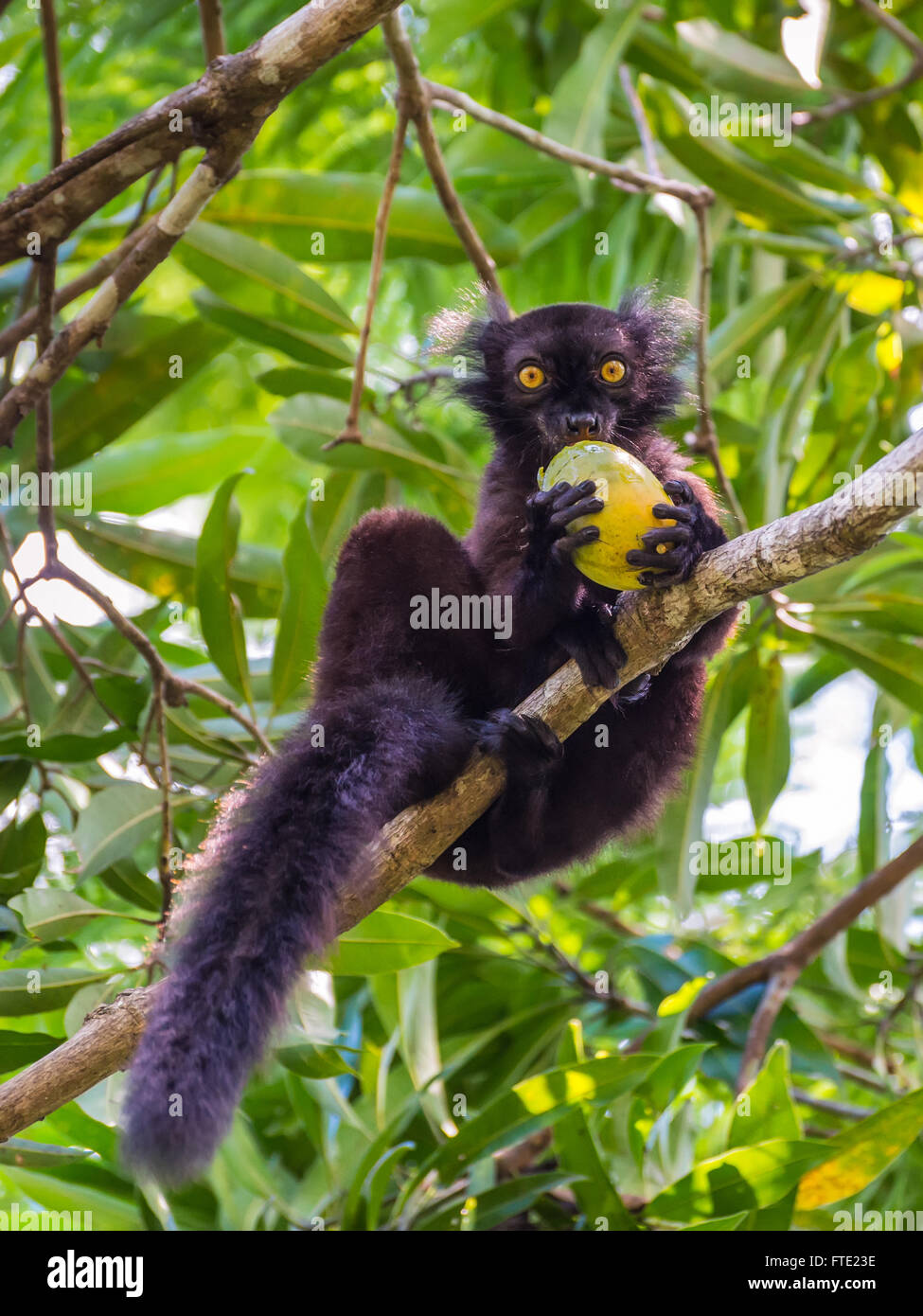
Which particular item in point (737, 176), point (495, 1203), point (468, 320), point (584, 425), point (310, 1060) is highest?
point (737, 176)

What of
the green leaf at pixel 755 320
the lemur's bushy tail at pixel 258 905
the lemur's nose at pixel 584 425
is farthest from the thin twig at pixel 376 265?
the green leaf at pixel 755 320

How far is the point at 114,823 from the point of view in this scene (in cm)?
384

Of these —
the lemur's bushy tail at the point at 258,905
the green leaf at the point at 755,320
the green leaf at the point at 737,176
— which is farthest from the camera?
the green leaf at the point at 755,320

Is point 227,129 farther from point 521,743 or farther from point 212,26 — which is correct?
point 521,743

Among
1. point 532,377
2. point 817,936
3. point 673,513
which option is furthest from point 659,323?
point 817,936

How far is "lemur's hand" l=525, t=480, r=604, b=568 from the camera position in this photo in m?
3.03

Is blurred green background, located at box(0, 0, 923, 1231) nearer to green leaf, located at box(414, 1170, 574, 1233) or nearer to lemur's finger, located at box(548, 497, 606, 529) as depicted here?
green leaf, located at box(414, 1170, 574, 1233)

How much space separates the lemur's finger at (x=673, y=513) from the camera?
298cm

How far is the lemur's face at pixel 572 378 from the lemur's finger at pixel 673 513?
2.05ft

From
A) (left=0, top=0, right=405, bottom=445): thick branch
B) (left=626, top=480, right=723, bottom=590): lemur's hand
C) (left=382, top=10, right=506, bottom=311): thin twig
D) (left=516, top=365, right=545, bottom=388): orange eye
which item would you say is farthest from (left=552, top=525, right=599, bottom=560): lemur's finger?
(left=382, top=10, right=506, bottom=311): thin twig

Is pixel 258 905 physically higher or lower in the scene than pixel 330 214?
lower

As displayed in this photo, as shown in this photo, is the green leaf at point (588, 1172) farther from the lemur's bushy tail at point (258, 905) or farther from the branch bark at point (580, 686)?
the lemur's bushy tail at point (258, 905)

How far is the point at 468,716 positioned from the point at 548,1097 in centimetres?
126

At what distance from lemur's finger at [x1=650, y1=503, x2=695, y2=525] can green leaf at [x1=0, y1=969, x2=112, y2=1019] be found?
209cm
